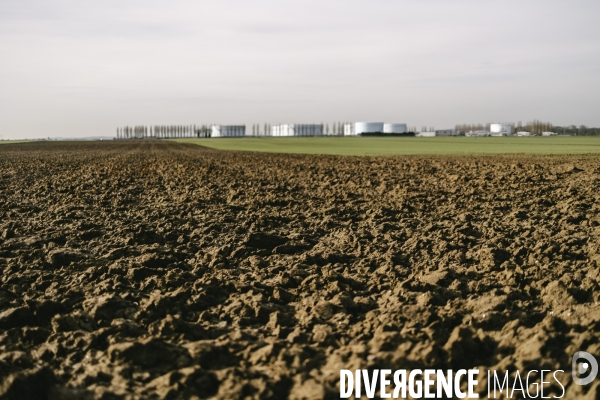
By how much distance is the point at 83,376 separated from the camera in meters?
4.57

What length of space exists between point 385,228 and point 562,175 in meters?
11.0

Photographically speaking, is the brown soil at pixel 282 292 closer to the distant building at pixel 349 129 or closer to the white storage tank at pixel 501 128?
the white storage tank at pixel 501 128

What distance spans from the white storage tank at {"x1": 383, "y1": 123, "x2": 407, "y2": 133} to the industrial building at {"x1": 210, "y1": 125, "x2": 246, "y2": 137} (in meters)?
54.5

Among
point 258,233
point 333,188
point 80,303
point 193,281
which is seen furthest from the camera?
point 333,188

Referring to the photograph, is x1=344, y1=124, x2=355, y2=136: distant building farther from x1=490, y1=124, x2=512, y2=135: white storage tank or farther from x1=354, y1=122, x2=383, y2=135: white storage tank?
x1=490, y1=124, x2=512, y2=135: white storage tank

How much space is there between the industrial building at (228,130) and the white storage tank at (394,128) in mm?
54499

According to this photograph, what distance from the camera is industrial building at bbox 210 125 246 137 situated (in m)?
194

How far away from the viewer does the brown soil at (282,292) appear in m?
4.62

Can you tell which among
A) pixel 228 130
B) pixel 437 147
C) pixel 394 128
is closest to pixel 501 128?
pixel 394 128

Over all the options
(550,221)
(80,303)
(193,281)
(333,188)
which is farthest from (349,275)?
(333,188)

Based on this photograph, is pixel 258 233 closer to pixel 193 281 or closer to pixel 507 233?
pixel 193 281

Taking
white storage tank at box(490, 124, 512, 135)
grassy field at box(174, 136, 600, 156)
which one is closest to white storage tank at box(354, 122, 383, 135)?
white storage tank at box(490, 124, 512, 135)

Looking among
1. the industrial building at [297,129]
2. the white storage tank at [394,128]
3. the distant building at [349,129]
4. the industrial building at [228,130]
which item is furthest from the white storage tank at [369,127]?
the industrial building at [228,130]

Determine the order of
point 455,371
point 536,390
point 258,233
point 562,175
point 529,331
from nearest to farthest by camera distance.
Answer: point 536,390, point 455,371, point 529,331, point 258,233, point 562,175
